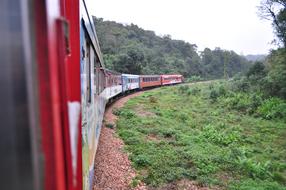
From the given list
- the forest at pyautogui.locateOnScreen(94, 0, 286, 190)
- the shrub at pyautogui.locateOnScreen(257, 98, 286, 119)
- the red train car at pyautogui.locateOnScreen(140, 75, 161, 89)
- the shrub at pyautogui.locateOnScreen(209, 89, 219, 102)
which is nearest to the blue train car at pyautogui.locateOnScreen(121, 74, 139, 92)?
the red train car at pyautogui.locateOnScreen(140, 75, 161, 89)

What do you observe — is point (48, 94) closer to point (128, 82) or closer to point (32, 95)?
point (32, 95)

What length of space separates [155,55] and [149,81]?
40.4m

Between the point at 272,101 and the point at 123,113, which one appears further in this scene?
the point at 272,101

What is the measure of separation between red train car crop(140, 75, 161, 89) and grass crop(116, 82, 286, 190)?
15.5 m

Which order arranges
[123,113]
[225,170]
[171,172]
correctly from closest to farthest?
[171,172], [225,170], [123,113]

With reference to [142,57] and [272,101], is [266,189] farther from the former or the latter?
[142,57]

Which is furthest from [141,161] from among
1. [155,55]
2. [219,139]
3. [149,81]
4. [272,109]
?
[155,55]

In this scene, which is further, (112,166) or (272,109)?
(272,109)

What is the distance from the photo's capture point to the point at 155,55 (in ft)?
239

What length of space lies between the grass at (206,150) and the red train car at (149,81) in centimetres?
1545

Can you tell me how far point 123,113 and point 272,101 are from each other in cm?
938

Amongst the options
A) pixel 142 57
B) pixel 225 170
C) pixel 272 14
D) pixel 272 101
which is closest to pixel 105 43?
pixel 142 57

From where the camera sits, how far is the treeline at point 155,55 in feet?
146

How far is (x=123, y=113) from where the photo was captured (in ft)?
46.1
